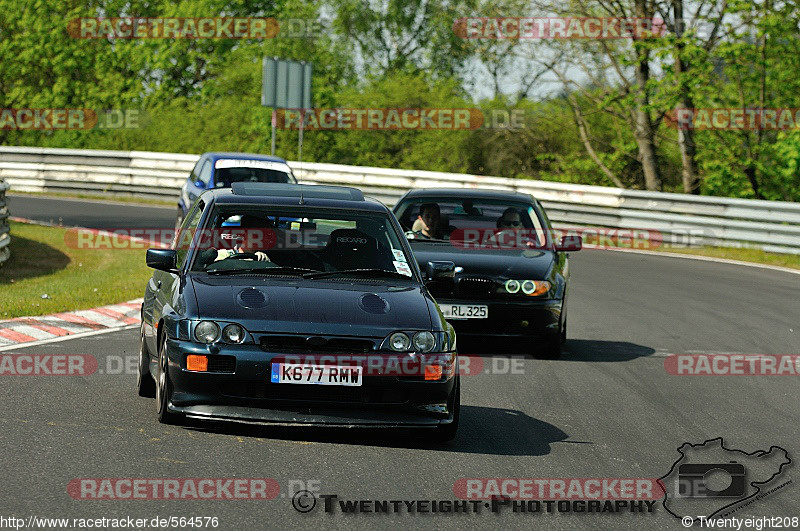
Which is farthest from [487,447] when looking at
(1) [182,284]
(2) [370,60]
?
(2) [370,60]

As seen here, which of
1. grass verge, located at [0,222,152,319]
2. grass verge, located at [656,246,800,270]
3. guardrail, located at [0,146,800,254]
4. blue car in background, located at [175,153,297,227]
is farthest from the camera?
guardrail, located at [0,146,800,254]

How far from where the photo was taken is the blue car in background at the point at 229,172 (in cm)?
2205

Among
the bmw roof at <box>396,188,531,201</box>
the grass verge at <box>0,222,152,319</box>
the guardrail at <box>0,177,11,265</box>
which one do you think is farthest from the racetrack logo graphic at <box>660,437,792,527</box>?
the guardrail at <box>0,177,11,265</box>

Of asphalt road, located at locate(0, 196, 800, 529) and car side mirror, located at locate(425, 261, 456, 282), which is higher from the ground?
car side mirror, located at locate(425, 261, 456, 282)

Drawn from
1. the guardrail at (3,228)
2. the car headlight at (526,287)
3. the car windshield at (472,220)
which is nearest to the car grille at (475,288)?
the car headlight at (526,287)

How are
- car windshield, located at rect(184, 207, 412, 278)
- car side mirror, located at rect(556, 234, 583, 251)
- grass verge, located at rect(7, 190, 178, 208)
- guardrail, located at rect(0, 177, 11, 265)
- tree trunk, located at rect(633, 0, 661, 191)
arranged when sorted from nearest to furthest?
car windshield, located at rect(184, 207, 412, 278)
car side mirror, located at rect(556, 234, 583, 251)
guardrail, located at rect(0, 177, 11, 265)
tree trunk, located at rect(633, 0, 661, 191)
grass verge, located at rect(7, 190, 178, 208)

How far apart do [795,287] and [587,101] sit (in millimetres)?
17739

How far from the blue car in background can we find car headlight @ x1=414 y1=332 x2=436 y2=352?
14.7 meters

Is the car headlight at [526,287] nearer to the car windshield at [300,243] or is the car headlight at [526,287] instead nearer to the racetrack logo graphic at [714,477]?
the car windshield at [300,243]

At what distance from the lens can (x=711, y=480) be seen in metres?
6.98

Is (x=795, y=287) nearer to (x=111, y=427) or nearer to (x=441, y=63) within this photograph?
(x=111, y=427)

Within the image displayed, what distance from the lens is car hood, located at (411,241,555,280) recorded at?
11.9 meters

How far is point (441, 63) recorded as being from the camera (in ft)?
212

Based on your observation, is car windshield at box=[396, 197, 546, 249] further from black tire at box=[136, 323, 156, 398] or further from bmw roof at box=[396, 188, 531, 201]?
black tire at box=[136, 323, 156, 398]
